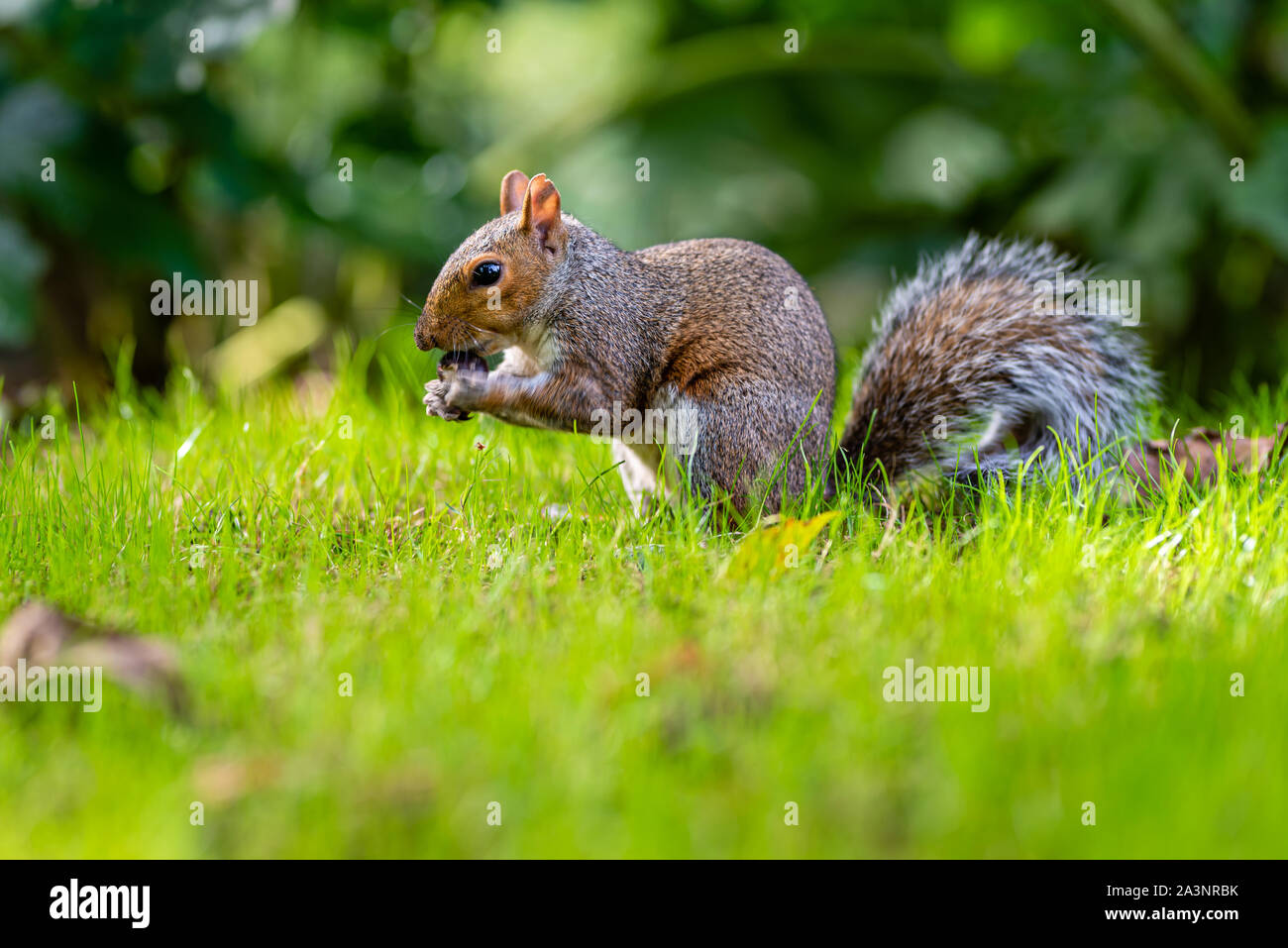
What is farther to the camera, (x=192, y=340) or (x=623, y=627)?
(x=192, y=340)

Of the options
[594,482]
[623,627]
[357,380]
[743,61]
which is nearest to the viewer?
[623,627]

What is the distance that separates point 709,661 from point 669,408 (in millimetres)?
1033

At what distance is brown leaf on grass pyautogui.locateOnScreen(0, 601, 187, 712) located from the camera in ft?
5.40

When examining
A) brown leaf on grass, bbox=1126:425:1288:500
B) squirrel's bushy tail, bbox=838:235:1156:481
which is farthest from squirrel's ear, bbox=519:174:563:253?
brown leaf on grass, bbox=1126:425:1288:500

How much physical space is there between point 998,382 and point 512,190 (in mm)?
1233

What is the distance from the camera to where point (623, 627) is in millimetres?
1843

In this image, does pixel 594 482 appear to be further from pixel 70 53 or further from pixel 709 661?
pixel 70 53

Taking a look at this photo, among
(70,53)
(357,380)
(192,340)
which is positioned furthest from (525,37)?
(357,380)

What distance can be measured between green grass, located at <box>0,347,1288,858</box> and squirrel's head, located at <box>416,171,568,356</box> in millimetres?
304

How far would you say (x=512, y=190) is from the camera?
288 cm

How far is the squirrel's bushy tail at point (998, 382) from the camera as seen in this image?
274 cm

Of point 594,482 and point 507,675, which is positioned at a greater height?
point 594,482

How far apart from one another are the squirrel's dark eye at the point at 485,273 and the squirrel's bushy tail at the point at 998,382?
90 centimetres
